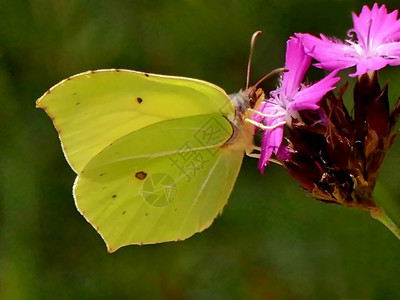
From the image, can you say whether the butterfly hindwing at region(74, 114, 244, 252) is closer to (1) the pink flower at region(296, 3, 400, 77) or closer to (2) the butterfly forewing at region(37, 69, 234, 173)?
(2) the butterfly forewing at region(37, 69, 234, 173)

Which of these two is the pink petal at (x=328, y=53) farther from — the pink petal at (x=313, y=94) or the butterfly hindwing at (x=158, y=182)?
the butterfly hindwing at (x=158, y=182)

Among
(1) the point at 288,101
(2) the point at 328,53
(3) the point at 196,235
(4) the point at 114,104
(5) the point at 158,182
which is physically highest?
(2) the point at 328,53

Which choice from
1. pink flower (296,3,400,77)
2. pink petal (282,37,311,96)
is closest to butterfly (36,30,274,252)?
pink petal (282,37,311,96)

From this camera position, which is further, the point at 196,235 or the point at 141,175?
the point at 196,235

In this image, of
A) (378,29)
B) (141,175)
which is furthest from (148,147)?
(378,29)

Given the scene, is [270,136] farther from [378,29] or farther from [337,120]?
[378,29]

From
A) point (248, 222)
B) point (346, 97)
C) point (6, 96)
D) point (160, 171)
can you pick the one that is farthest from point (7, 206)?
Answer: point (346, 97)

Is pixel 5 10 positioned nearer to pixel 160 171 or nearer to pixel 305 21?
pixel 305 21

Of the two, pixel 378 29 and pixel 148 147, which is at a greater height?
pixel 378 29
